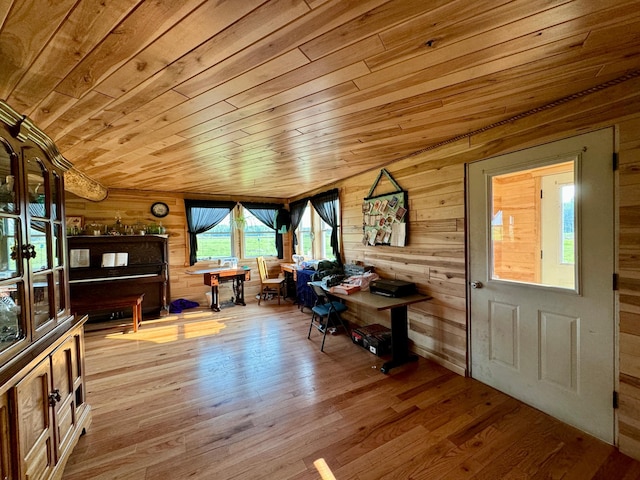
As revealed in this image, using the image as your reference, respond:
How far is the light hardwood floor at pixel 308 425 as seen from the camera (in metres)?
1.63

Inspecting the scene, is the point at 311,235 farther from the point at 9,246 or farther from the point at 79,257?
the point at 9,246

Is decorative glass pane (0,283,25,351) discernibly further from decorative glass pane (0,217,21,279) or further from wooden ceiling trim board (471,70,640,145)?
wooden ceiling trim board (471,70,640,145)

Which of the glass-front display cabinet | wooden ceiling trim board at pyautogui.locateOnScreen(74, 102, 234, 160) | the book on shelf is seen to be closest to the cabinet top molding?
the glass-front display cabinet

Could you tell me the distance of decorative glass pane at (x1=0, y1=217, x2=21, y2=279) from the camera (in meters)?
1.33

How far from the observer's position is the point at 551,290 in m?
1.99

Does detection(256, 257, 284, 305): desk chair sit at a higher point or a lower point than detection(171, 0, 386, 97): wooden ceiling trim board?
lower

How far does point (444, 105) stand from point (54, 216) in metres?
2.74

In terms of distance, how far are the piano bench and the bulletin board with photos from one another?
3.54 metres

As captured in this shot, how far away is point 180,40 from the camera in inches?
44.9

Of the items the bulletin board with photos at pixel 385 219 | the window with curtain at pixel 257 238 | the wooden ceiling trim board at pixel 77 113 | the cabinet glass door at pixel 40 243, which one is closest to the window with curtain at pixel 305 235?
the window with curtain at pixel 257 238

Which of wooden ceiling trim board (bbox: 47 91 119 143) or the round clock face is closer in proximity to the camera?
wooden ceiling trim board (bbox: 47 91 119 143)

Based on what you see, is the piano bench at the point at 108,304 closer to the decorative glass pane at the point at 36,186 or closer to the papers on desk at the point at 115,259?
the papers on desk at the point at 115,259

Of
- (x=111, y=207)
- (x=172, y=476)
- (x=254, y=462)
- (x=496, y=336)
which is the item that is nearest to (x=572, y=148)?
(x=496, y=336)

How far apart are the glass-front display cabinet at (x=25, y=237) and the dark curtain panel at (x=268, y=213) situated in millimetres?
4240
